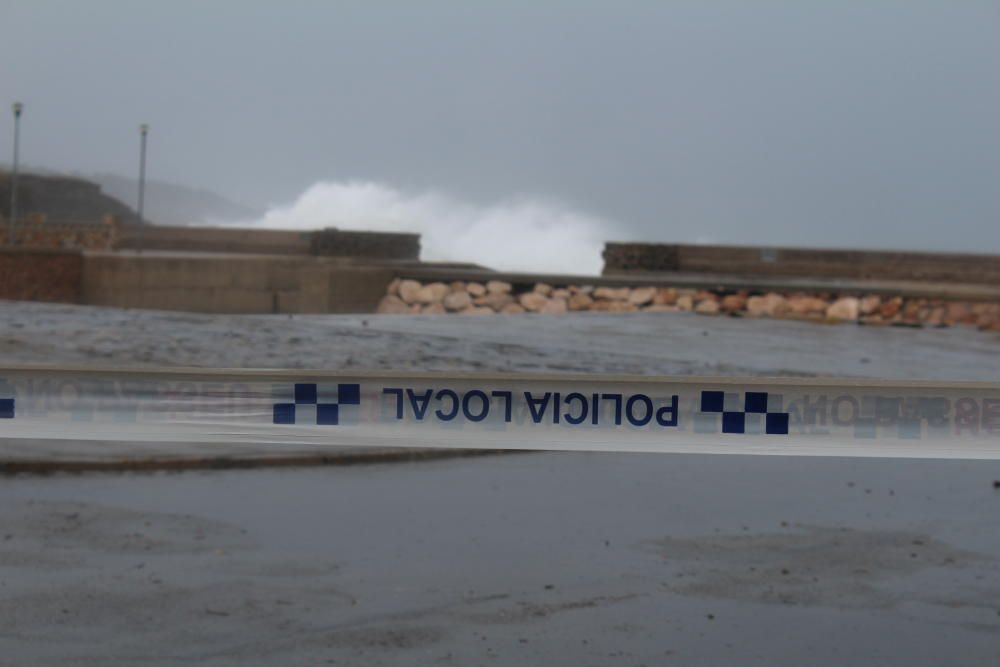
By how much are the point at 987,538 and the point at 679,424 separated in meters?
2.78

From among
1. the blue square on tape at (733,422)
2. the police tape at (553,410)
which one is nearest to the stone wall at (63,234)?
the police tape at (553,410)

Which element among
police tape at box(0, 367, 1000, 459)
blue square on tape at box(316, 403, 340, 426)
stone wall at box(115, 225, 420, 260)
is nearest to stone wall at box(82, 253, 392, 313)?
stone wall at box(115, 225, 420, 260)

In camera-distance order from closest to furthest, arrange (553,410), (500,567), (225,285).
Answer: (553,410) → (500,567) → (225,285)

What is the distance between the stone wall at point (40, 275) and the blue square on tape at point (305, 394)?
53.2ft

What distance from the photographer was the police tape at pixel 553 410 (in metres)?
5.29

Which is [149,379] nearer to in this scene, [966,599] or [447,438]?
[447,438]

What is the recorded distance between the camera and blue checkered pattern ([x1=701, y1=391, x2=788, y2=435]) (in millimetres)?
5316

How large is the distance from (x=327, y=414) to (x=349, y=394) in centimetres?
13

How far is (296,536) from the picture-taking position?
7.10 metres

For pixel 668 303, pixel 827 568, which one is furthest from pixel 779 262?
pixel 827 568

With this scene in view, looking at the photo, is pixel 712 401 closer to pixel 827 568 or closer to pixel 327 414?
pixel 327 414

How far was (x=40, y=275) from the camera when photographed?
827 inches

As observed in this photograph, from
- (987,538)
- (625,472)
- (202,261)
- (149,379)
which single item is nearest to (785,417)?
(149,379)

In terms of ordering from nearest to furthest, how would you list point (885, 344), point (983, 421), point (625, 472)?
point (983, 421)
point (625, 472)
point (885, 344)
